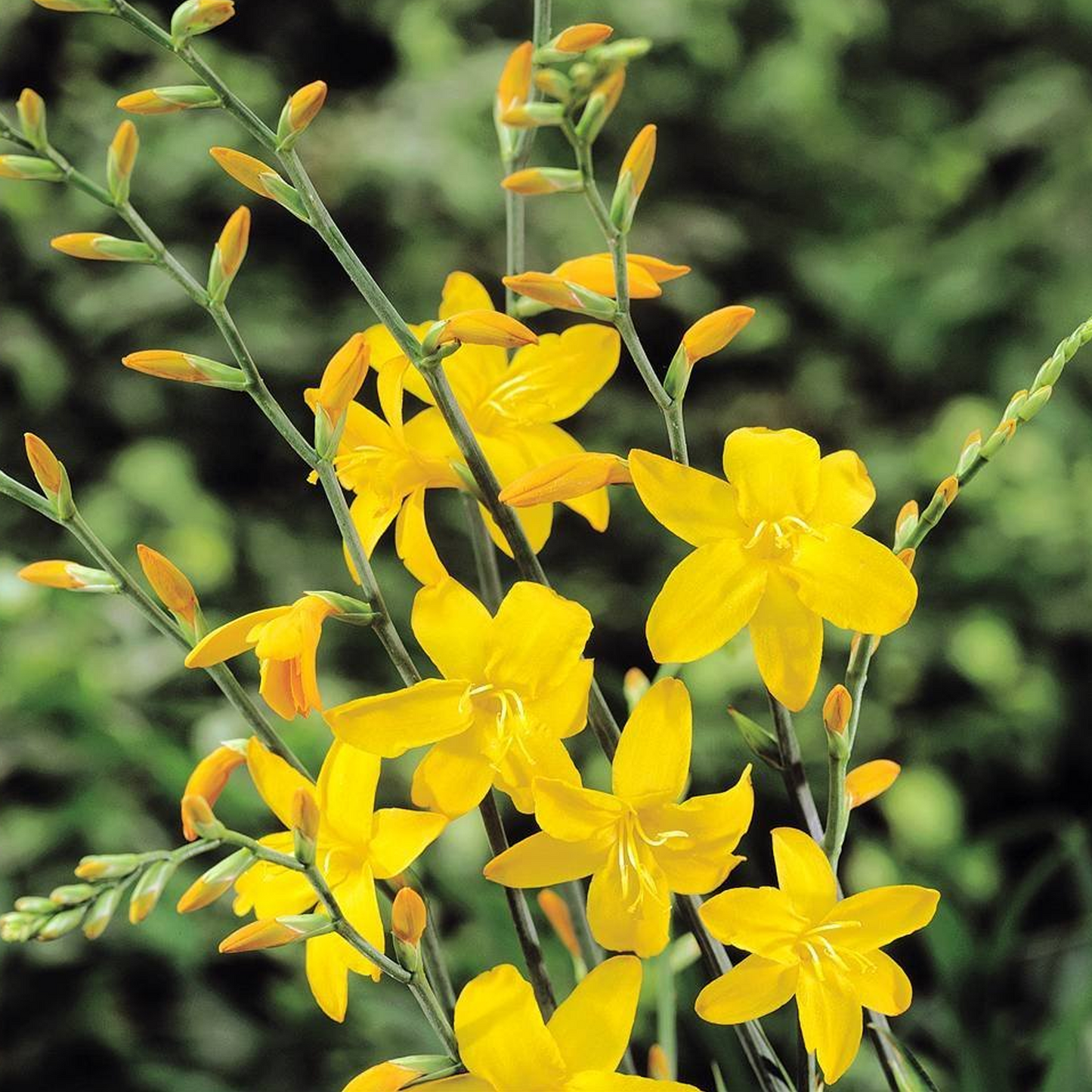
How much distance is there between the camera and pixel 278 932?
436 millimetres

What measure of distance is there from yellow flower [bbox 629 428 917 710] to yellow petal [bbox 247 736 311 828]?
0.46ft

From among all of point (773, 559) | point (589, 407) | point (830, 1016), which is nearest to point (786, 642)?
point (773, 559)

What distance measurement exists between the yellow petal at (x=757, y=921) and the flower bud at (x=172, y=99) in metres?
0.32

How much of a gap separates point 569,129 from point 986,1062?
0.70 m

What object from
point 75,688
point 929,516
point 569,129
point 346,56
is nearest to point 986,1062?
point 929,516

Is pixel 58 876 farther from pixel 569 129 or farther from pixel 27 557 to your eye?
pixel 569 129

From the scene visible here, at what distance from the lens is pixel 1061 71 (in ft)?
7.01

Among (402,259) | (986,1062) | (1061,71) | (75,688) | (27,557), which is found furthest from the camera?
(1061,71)

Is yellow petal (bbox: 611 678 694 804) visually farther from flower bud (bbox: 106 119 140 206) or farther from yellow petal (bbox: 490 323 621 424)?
flower bud (bbox: 106 119 140 206)

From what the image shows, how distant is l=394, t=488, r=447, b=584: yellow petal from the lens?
1.66 ft

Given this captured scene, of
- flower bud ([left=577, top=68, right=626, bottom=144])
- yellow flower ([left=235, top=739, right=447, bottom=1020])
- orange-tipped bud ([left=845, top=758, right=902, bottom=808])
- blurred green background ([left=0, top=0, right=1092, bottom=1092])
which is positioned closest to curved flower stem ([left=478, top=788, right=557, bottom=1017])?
yellow flower ([left=235, top=739, right=447, bottom=1020])

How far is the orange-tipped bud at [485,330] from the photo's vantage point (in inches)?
18.2

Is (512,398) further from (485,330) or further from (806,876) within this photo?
(806,876)

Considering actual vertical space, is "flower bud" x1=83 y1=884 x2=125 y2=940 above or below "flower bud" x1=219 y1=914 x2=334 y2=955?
above
